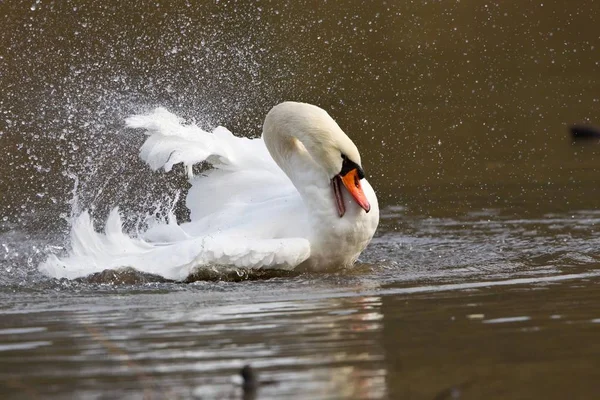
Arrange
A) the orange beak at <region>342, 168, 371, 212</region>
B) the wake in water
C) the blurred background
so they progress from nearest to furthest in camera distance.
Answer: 1. the wake in water
2. the orange beak at <region>342, 168, 371, 212</region>
3. the blurred background

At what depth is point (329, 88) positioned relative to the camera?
633 inches

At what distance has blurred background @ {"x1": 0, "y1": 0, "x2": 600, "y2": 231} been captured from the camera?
38.5 feet

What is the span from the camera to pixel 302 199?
27.3ft

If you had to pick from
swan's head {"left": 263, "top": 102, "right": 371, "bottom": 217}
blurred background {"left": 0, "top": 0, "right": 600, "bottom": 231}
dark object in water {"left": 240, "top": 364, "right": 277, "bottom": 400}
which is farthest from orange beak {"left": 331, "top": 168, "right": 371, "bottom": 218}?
dark object in water {"left": 240, "top": 364, "right": 277, "bottom": 400}

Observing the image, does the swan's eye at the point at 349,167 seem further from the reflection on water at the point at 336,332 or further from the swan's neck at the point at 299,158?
the reflection on water at the point at 336,332

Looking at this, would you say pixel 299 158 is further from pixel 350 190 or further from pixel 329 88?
pixel 329 88

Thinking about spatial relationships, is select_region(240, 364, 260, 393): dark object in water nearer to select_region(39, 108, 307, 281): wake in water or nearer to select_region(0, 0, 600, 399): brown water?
select_region(0, 0, 600, 399): brown water

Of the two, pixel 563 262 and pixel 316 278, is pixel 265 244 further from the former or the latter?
pixel 563 262

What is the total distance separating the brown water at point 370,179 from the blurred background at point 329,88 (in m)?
0.04

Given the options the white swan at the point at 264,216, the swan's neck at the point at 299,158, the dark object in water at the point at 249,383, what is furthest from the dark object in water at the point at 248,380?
the swan's neck at the point at 299,158

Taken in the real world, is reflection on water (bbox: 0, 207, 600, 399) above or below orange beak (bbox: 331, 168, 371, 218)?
below

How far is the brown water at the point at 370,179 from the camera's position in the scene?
4816mm

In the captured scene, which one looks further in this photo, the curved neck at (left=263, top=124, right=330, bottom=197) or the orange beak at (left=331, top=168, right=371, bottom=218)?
the curved neck at (left=263, top=124, right=330, bottom=197)

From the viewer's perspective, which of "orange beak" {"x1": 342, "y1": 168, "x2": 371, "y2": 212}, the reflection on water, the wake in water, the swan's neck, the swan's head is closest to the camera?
the reflection on water
